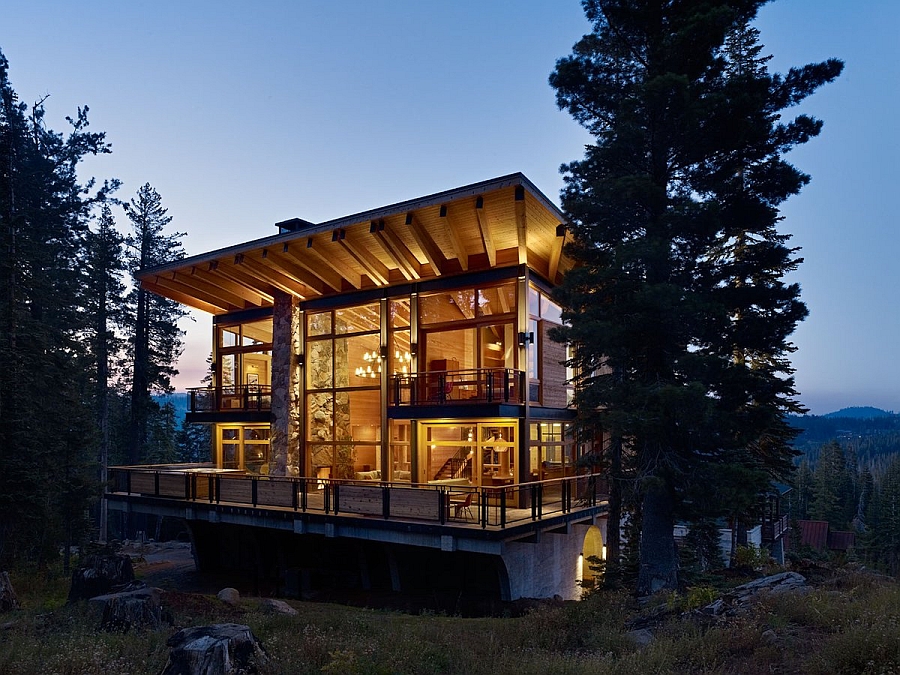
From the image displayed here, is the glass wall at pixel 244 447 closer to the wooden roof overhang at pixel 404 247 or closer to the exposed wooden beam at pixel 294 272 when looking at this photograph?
the wooden roof overhang at pixel 404 247

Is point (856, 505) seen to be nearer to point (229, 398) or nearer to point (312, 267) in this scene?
point (229, 398)

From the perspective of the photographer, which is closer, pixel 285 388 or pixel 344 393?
pixel 344 393

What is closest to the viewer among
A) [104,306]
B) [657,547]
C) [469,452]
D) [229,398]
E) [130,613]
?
[130,613]

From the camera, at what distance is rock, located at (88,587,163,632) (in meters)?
8.38

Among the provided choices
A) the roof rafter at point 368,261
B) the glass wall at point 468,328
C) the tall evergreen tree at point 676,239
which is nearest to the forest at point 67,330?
the roof rafter at point 368,261

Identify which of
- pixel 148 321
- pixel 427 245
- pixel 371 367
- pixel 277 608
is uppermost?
pixel 427 245

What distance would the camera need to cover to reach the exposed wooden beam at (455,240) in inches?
587

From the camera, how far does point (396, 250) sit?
16.4 meters

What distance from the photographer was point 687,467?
10.6 meters

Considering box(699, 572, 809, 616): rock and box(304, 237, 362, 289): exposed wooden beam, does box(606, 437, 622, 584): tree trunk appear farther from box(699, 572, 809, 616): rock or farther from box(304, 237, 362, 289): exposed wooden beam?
box(304, 237, 362, 289): exposed wooden beam

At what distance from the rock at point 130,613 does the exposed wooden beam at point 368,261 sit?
34.2 feet

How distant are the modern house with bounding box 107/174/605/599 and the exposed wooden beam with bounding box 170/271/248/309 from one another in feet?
0.42

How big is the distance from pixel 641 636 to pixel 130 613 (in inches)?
285

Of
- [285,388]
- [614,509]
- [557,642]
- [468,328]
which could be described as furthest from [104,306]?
[557,642]
